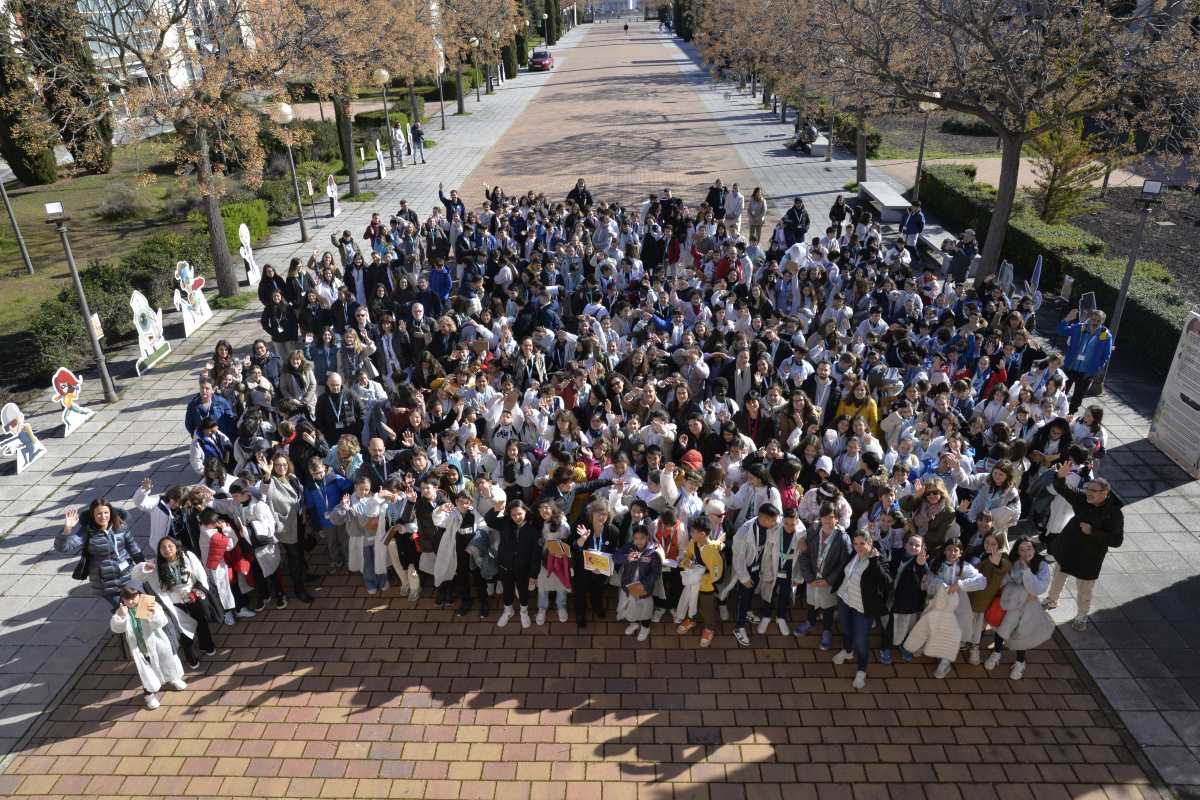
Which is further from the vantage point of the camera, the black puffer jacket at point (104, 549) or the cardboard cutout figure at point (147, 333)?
the cardboard cutout figure at point (147, 333)

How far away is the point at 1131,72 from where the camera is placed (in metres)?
14.6

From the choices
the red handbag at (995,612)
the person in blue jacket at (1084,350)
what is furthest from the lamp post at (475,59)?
the red handbag at (995,612)

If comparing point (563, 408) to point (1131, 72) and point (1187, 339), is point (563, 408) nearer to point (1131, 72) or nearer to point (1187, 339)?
point (1187, 339)

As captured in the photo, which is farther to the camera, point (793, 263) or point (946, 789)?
point (793, 263)

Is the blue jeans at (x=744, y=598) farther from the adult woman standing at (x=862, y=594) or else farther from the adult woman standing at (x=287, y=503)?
the adult woman standing at (x=287, y=503)

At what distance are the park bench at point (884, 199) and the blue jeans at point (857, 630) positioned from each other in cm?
1708

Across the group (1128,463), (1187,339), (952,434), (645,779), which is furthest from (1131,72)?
(645,779)

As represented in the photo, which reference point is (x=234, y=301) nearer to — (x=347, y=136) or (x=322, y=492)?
(x=347, y=136)

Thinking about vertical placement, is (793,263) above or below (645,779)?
above

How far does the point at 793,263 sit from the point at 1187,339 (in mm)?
5441

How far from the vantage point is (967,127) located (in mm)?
34594

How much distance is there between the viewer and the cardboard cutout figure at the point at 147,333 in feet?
46.9

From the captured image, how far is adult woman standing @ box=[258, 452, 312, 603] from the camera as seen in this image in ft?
27.5

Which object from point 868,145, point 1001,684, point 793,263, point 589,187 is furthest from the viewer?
point 868,145
